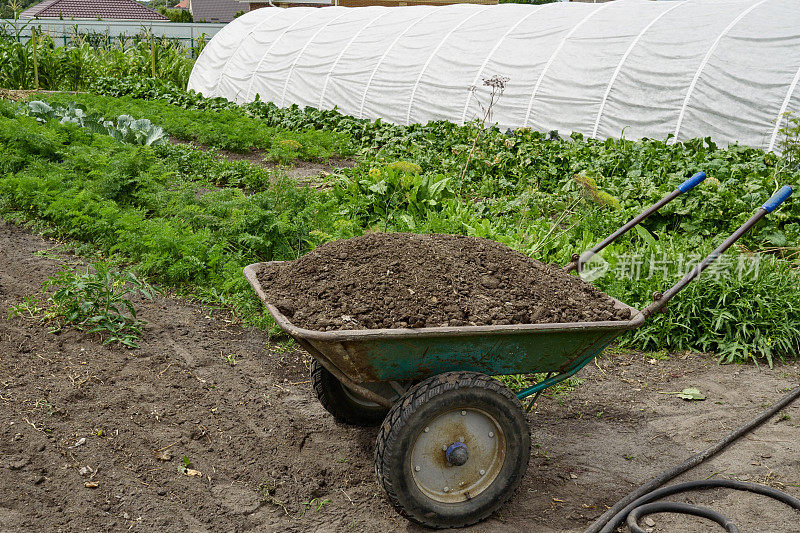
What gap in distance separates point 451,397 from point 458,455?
0.91ft

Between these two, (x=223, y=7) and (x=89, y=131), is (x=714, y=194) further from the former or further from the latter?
(x=223, y=7)

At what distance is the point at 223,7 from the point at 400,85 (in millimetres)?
68430

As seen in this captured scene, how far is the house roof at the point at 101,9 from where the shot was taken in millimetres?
51019

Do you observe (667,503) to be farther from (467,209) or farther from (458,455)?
(467,209)

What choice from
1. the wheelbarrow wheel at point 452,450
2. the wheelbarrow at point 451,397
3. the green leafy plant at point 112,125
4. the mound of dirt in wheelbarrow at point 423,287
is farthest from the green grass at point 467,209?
the wheelbarrow wheel at point 452,450

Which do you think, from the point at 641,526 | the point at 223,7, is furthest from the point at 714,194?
the point at 223,7

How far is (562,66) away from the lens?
9992mm

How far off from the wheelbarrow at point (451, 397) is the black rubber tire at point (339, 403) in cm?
59

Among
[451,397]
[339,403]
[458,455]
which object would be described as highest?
[451,397]

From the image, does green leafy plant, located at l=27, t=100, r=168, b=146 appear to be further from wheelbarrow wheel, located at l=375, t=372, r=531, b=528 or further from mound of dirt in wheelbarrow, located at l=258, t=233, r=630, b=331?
wheelbarrow wheel, located at l=375, t=372, r=531, b=528

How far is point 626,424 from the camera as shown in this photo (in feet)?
13.2

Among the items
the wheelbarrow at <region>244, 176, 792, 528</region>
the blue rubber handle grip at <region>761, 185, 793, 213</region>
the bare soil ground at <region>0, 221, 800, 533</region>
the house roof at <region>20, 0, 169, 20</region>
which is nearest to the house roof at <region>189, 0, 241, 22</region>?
the house roof at <region>20, 0, 169, 20</region>

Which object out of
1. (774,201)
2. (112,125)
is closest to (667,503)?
(774,201)

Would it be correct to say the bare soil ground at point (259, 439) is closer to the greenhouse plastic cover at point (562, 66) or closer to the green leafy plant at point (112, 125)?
the green leafy plant at point (112, 125)
